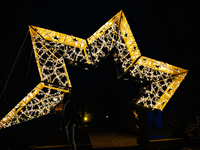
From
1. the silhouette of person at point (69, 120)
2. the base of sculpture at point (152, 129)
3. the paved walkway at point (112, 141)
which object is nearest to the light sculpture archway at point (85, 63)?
the base of sculpture at point (152, 129)

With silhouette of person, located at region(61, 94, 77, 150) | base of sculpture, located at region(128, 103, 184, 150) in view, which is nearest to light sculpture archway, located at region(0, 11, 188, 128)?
base of sculpture, located at region(128, 103, 184, 150)

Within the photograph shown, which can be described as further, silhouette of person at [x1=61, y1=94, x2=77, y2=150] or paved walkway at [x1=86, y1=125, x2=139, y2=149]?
paved walkway at [x1=86, y1=125, x2=139, y2=149]

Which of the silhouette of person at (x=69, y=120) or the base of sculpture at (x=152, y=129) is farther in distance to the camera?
the base of sculpture at (x=152, y=129)

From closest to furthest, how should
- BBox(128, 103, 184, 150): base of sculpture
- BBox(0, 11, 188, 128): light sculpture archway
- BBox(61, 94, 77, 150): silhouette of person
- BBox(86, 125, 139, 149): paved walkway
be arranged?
BBox(61, 94, 77, 150): silhouette of person → BBox(0, 11, 188, 128): light sculpture archway → BBox(128, 103, 184, 150): base of sculpture → BBox(86, 125, 139, 149): paved walkway

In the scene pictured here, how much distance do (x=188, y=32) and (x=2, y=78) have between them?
1253 cm

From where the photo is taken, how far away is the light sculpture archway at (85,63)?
4020 mm

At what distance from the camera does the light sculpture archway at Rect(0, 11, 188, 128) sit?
13.2 feet

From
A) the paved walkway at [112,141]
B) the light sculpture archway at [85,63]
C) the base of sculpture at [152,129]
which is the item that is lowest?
the paved walkway at [112,141]

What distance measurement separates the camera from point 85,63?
4.34m

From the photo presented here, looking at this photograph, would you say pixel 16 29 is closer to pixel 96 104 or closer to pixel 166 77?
pixel 166 77

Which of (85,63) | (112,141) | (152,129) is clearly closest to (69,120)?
(85,63)

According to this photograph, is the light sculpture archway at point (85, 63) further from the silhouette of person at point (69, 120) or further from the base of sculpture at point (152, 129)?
the silhouette of person at point (69, 120)

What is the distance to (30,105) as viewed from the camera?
3.98 metres

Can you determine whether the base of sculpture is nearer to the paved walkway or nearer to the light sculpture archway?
the light sculpture archway
